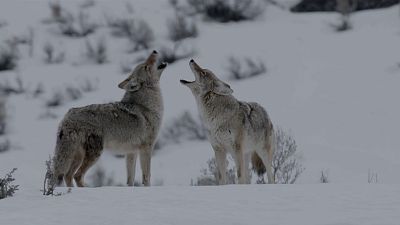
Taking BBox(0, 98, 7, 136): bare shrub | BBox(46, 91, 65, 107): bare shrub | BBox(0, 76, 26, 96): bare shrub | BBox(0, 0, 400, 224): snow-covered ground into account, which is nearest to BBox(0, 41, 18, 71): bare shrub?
BBox(0, 0, 400, 224): snow-covered ground

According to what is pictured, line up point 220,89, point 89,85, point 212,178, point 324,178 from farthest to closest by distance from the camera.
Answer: point 89,85 < point 212,178 < point 324,178 < point 220,89

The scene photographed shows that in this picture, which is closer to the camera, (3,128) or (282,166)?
(282,166)

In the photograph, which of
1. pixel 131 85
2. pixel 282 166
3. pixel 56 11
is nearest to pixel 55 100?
pixel 56 11

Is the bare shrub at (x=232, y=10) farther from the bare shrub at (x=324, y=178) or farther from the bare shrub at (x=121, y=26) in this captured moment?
the bare shrub at (x=324, y=178)

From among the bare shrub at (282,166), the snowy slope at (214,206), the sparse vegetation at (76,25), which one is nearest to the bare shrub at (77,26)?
the sparse vegetation at (76,25)

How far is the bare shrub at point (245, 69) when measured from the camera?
17.5m

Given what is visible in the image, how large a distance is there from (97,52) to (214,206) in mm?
14558

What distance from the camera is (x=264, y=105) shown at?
51.3 feet

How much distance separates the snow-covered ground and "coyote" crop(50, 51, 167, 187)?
35.7 inches

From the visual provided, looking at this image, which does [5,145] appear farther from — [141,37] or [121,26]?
[121,26]

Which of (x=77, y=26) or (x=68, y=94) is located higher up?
(x=77, y=26)

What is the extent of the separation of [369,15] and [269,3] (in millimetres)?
3012

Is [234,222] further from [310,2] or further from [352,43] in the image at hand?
[310,2]

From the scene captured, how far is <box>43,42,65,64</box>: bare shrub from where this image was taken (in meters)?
19.6
